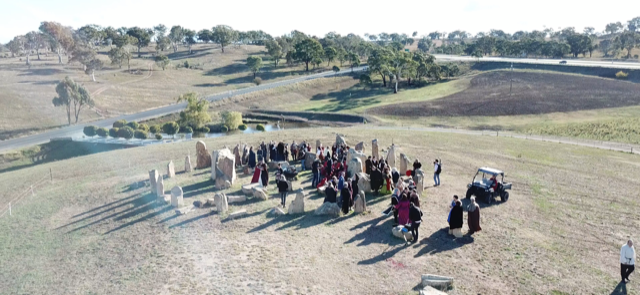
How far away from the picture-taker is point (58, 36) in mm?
106812

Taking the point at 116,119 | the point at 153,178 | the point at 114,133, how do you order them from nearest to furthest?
1. the point at 153,178
2. the point at 114,133
3. the point at 116,119

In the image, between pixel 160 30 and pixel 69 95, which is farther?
pixel 160 30

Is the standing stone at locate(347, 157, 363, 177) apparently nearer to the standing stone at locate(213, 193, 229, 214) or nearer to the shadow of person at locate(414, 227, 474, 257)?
the standing stone at locate(213, 193, 229, 214)

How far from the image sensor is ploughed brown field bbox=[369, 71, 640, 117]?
62344 mm

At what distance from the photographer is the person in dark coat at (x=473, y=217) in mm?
18734

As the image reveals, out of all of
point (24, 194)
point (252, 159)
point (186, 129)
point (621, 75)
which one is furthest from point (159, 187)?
point (621, 75)

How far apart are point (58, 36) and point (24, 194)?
305 feet

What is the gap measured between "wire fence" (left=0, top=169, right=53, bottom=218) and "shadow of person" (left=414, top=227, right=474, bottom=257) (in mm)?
21552

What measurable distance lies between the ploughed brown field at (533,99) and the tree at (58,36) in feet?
252

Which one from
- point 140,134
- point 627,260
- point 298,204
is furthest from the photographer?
point 140,134

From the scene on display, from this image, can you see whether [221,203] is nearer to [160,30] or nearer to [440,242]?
[440,242]

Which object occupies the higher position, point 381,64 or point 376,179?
point 381,64

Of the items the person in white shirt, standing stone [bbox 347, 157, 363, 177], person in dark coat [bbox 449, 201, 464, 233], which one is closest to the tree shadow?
standing stone [bbox 347, 157, 363, 177]

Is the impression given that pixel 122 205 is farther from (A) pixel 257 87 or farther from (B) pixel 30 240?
(A) pixel 257 87
